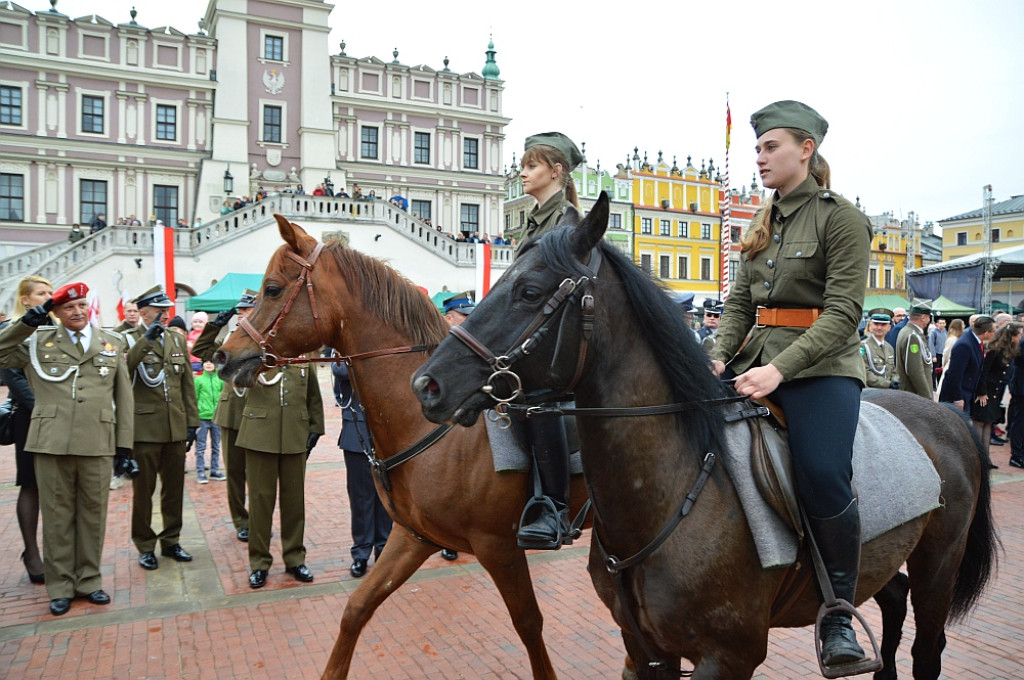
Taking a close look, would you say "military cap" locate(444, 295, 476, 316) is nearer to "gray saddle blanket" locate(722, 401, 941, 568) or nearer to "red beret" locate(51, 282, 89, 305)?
"red beret" locate(51, 282, 89, 305)

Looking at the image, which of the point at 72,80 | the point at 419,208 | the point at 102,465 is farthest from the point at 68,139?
the point at 102,465

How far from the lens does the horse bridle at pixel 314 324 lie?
402 centimetres

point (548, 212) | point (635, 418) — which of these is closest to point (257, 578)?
point (548, 212)

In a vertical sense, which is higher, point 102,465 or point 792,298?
point 792,298

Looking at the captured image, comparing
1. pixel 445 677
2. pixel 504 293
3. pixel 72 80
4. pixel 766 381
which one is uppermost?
pixel 72 80

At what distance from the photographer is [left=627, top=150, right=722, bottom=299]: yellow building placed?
57938mm

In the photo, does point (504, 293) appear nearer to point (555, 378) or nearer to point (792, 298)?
point (555, 378)

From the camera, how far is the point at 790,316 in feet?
9.15

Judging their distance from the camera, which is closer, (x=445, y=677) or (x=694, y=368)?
(x=694, y=368)

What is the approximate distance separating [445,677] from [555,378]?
2.72 metres

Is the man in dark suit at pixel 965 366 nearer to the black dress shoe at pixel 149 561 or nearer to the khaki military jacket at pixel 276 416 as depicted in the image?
the khaki military jacket at pixel 276 416

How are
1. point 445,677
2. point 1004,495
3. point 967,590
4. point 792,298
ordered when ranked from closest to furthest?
point 792,298 → point 967,590 → point 445,677 → point 1004,495

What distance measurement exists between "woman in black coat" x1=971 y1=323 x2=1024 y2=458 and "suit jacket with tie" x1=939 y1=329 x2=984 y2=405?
12 cm

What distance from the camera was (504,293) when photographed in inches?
90.3
